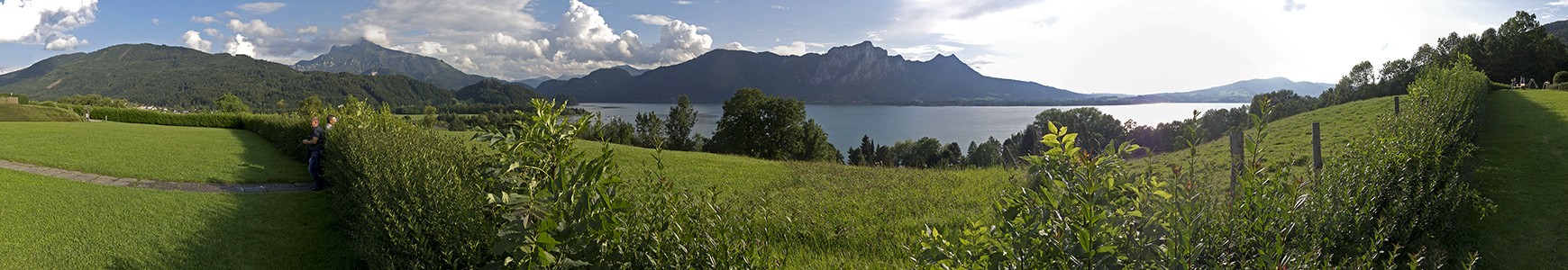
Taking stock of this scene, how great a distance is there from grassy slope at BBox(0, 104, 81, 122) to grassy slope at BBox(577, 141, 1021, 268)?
27.6 metres

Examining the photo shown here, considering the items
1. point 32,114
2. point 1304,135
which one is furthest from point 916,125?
point 32,114

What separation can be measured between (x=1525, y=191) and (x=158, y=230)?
54.8 feet

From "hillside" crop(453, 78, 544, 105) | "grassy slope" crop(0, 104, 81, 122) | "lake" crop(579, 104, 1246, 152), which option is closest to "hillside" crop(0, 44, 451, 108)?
"hillside" crop(453, 78, 544, 105)

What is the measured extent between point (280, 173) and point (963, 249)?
43.9 feet

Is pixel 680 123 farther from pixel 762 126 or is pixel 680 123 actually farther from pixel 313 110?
pixel 313 110

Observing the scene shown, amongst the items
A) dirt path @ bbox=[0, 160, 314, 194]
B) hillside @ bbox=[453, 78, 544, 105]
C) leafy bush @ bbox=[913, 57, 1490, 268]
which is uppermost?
hillside @ bbox=[453, 78, 544, 105]

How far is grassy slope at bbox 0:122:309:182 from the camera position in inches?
438

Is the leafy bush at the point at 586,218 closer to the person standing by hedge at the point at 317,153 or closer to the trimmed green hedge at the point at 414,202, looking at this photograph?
the trimmed green hedge at the point at 414,202

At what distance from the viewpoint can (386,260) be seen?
14.7 feet

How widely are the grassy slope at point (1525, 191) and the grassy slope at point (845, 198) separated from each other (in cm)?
462

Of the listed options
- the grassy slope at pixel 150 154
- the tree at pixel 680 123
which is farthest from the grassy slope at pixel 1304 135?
the tree at pixel 680 123

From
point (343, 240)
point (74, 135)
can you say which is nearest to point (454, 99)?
point (74, 135)

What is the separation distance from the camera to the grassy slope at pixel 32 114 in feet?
87.2

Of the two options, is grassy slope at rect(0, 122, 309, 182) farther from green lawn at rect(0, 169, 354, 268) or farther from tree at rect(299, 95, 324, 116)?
green lawn at rect(0, 169, 354, 268)
